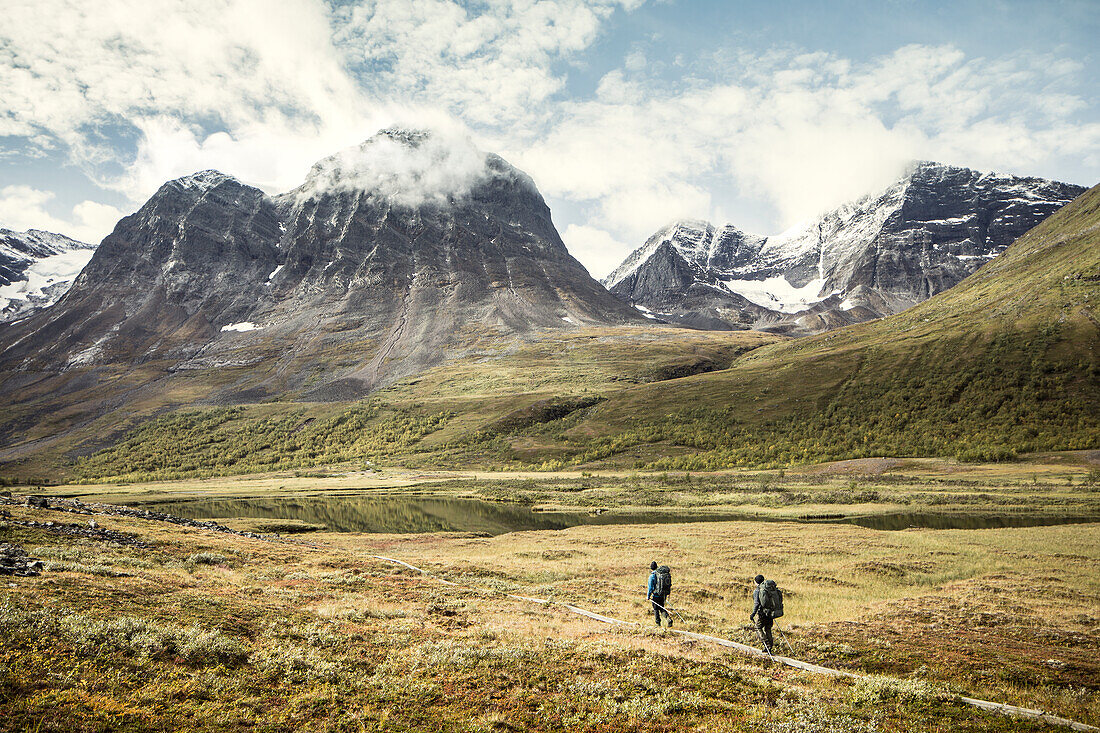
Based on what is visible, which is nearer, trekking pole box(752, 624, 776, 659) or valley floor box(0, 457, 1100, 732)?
valley floor box(0, 457, 1100, 732)

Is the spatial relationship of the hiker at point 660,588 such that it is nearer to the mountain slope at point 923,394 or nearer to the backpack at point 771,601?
the backpack at point 771,601

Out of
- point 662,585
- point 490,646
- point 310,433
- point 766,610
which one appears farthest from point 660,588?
point 310,433

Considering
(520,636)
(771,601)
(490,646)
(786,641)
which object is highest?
(771,601)

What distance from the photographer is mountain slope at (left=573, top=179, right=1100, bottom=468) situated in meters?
106

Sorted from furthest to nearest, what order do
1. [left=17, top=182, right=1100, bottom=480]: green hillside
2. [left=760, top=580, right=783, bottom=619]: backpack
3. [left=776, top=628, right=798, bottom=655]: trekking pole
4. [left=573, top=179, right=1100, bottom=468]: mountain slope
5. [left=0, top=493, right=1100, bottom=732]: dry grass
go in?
[left=17, top=182, right=1100, bottom=480]: green hillside, [left=573, top=179, right=1100, bottom=468]: mountain slope, [left=760, top=580, right=783, bottom=619]: backpack, [left=776, top=628, right=798, bottom=655]: trekking pole, [left=0, top=493, right=1100, bottom=732]: dry grass

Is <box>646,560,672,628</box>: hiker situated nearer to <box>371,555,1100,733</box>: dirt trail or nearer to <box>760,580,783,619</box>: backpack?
<box>371,555,1100,733</box>: dirt trail

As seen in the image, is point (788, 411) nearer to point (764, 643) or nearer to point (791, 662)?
point (764, 643)

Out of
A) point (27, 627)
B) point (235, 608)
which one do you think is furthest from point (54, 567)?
point (27, 627)

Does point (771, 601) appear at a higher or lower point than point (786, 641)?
higher

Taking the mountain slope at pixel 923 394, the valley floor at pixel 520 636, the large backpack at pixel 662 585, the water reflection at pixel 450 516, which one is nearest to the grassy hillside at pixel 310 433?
the mountain slope at pixel 923 394

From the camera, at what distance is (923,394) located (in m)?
122

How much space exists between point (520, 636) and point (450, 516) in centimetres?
5693

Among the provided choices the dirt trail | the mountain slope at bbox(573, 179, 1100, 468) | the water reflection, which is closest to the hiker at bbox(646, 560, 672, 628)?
the dirt trail

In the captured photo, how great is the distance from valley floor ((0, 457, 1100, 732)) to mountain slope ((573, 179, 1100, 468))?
241 feet
